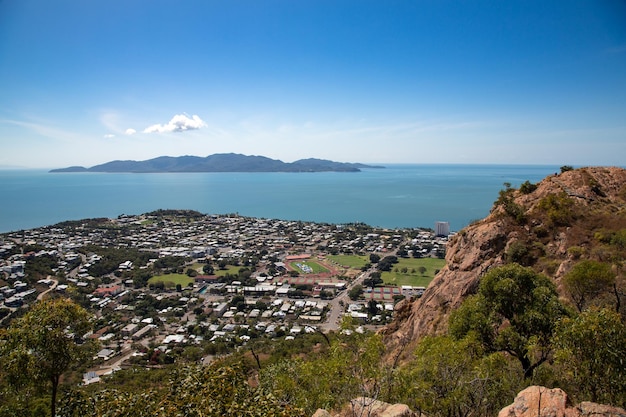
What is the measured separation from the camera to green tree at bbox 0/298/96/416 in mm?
4629

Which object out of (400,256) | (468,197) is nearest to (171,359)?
(400,256)

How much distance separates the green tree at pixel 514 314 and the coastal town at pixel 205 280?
4006 mm

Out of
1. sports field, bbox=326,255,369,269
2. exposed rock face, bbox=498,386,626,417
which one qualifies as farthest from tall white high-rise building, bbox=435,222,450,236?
exposed rock face, bbox=498,386,626,417

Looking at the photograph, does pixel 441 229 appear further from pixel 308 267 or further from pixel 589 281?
pixel 589 281

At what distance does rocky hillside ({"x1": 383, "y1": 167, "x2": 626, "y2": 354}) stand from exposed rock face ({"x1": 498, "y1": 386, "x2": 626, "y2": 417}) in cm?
713

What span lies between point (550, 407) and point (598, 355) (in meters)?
1.03

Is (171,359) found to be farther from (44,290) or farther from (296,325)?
(44,290)

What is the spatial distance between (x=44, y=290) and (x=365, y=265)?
1247 inches

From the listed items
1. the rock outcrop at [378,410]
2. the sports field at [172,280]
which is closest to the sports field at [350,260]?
the sports field at [172,280]

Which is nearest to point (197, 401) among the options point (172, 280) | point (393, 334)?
point (393, 334)

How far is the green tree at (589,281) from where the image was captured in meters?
8.27

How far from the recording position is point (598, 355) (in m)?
4.68

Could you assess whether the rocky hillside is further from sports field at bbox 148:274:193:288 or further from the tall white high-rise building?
the tall white high-rise building

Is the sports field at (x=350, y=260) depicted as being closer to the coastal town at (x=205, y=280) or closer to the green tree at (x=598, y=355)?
the coastal town at (x=205, y=280)
